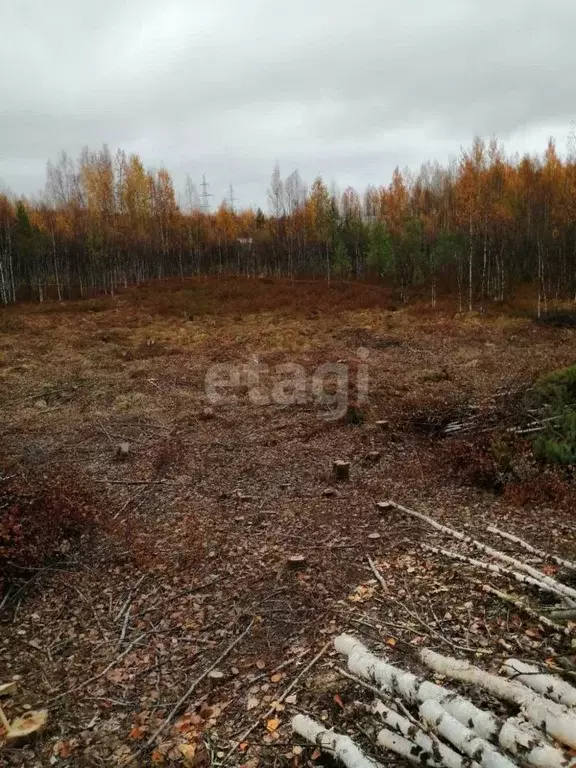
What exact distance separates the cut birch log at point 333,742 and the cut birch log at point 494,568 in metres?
2.30

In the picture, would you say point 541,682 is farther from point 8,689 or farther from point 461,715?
point 8,689

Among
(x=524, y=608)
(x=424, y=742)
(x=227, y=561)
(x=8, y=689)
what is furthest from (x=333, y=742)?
(x=227, y=561)

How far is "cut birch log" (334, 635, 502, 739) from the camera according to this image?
115 inches

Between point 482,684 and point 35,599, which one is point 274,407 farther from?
point 482,684

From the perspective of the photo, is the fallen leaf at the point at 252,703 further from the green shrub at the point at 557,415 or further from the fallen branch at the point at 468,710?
the green shrub at the point at 557,415

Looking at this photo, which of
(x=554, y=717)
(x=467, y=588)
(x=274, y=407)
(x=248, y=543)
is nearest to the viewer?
(x=554, y=717)

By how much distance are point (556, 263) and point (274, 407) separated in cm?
2673

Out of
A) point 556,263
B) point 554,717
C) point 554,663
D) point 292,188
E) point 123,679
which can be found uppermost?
point 292,188

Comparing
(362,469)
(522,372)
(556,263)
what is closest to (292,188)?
(556,263)

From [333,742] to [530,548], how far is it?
3.22 meters

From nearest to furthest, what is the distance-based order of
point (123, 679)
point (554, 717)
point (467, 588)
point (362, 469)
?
point (554, 717) < point (123, 679) < point (467, 588) < point (362, 469)

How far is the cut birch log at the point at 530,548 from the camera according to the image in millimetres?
5020

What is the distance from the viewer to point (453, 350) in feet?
60.5

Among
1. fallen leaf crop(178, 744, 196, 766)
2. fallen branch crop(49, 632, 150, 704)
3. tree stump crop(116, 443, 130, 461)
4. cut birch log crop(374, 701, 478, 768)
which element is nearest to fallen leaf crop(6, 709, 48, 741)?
fallen branch crop(49, 632, 150, 704)
